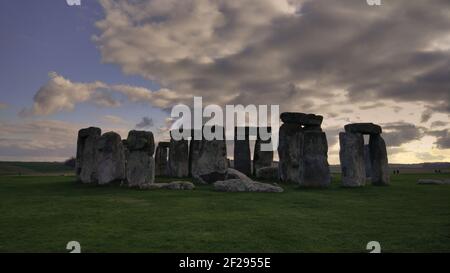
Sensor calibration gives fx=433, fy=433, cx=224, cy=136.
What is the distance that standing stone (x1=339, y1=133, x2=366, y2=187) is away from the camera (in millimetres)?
20172

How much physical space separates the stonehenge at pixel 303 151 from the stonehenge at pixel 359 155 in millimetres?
1488

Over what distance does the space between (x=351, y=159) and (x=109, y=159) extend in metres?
11.6

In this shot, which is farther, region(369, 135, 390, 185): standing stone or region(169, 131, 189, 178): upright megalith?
region(169, 131, 189, 178): upright megalith

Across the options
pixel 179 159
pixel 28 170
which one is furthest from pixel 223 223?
pixel 28 170

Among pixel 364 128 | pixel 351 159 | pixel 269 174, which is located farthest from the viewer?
pixel 269 174

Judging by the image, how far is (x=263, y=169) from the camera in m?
26.7

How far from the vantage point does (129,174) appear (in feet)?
63.3

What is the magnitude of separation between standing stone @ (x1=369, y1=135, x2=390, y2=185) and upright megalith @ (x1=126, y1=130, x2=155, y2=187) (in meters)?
11.3

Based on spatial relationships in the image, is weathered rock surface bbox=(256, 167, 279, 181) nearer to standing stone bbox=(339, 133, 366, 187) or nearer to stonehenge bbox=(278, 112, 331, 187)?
stonehenge bbox=(278, 112, 331, 187)

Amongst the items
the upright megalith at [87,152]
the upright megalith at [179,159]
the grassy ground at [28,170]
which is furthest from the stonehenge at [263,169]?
the grassy ground at [28,170]

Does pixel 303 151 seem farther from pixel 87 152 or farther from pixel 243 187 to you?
pixel 87 152

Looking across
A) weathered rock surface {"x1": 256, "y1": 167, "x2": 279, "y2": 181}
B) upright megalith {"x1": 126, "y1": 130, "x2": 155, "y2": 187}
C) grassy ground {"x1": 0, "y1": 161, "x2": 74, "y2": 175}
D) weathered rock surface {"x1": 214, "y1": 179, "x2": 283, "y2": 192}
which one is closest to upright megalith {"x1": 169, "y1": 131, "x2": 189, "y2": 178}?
weathered rock surface {"x1": 256, "y1": 167, "x2": 279, "y2": 181}

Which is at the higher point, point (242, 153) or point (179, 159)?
point (242, 153)

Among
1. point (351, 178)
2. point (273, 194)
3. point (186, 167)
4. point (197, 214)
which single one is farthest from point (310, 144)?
point (186, 167)
